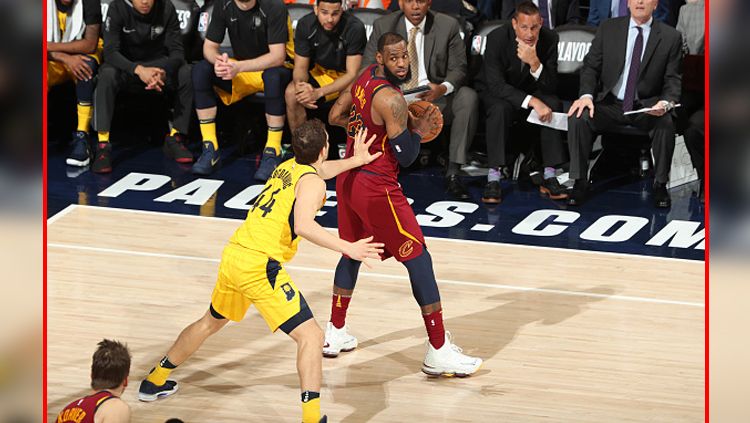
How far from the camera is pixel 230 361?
604 centimetres

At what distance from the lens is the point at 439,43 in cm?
952

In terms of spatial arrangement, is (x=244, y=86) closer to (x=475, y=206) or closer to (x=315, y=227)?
(x=475, y=206)

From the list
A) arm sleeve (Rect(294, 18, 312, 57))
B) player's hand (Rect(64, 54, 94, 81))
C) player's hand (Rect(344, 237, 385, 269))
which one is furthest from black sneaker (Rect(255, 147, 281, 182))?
player's hand (Rect(344, 237, 385, 269))

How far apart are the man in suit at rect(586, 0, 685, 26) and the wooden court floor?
3046 mm

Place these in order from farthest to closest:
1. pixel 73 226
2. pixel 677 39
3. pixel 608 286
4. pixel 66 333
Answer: pixel 677 39 → pixel 73 226 → pixel 608 286 → pixel 66 333

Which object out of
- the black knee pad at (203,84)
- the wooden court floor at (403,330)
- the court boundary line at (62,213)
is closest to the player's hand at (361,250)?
the wooden court floor at (403,330)

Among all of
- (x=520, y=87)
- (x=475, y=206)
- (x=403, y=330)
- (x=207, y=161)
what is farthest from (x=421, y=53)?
(x=403, y=330)

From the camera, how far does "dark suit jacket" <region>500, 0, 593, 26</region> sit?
10165 mm

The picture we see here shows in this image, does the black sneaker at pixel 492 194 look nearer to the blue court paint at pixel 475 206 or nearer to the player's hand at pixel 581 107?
the blue court paint at pixel 475 206

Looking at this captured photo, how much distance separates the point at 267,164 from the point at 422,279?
4.32 metres

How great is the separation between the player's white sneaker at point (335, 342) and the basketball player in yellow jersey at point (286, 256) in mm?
1057
